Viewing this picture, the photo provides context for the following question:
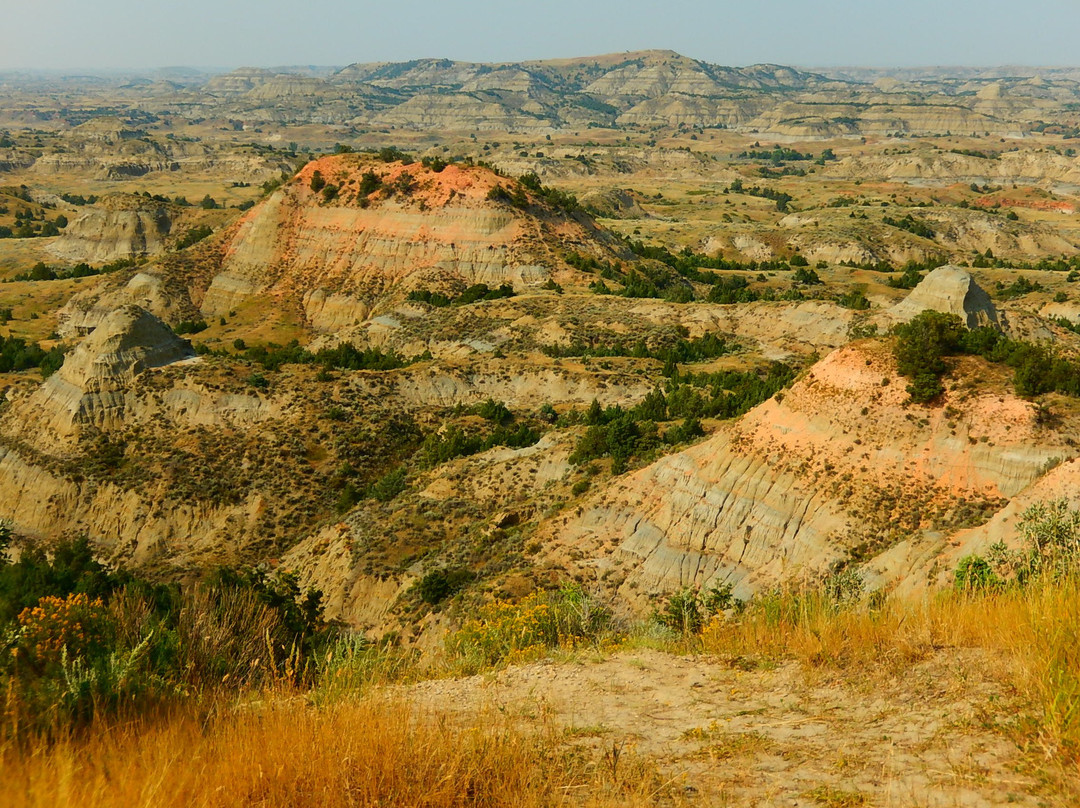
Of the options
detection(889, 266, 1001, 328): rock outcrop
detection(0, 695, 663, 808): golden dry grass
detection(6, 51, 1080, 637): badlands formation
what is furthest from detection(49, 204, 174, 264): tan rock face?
detection(0, 695, 663, 808): golden dry grass

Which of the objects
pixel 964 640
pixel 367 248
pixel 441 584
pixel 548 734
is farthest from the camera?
pixel 367 248

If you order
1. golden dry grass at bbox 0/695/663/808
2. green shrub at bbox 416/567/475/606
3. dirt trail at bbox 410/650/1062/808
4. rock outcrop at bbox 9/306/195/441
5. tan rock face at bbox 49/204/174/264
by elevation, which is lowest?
green shrub at bbox 416/567/475/606

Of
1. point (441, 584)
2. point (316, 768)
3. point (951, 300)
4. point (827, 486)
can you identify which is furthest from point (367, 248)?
point (316, 768)

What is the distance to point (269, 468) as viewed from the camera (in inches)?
1763

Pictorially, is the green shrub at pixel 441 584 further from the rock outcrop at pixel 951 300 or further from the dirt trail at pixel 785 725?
the rock outcrop at pixel 951 300

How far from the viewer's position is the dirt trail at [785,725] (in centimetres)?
661

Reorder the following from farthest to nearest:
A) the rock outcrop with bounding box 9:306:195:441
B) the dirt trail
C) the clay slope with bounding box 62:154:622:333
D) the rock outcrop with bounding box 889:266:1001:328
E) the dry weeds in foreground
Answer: the clay slope with bounding box 62:154:622:333 → the rock outcrop with bounding box 889:266:1001:328 → the rock outcrop with bounding box 9:306:195:441 → the dirt trail → the dry weeds in foreground

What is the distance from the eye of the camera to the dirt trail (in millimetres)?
6605

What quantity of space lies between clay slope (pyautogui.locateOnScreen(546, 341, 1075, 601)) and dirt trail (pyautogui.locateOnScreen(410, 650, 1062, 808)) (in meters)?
14.8

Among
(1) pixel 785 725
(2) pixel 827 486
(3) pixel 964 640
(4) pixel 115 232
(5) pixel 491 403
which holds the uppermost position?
(4) pixel 115 232

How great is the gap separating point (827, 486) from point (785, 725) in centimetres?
1972

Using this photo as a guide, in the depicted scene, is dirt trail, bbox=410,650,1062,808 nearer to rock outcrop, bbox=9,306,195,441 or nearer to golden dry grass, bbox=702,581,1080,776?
golden dry grass, bbox=702,581,1080,776

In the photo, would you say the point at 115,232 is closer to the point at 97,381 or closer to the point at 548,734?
the point at 97,381

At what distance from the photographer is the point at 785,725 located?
8.20 m
